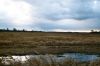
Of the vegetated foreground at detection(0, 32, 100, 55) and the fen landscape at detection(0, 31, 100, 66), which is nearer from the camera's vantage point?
the fen landscape at detection(0, 31, 100, 66)

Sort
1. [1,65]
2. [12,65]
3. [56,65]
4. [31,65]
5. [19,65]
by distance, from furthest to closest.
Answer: [1,65], [12,65], [19,65], [31,65], [56,65]

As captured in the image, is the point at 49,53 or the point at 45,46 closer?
the point at 49,53

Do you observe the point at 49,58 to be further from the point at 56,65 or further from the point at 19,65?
the point at 19,65

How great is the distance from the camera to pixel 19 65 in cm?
1231

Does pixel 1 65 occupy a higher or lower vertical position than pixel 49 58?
lower

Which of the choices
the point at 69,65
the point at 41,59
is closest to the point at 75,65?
the point at 69,65

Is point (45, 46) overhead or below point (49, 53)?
below

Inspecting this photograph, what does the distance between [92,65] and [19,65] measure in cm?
326

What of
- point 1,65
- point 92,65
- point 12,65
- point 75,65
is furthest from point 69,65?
point 1,65

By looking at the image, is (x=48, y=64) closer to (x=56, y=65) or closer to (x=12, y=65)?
(x=56, y=65)

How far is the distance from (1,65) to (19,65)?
4800 mm

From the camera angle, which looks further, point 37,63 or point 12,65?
point 12,65

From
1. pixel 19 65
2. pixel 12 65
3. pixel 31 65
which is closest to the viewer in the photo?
pixel 31 65

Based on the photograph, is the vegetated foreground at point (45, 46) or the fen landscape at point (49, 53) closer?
the fen landscape at point (49, 53)
